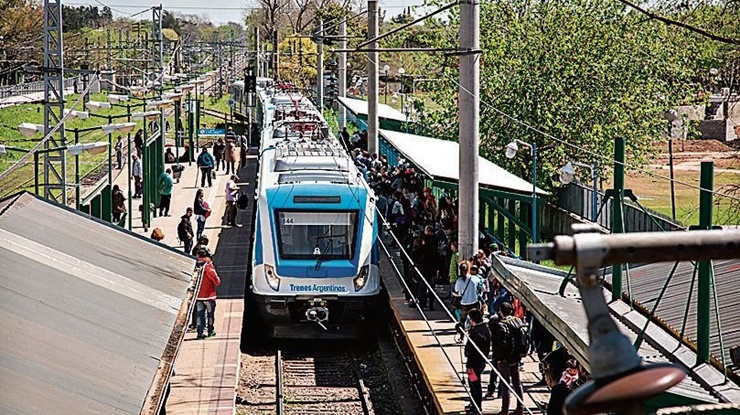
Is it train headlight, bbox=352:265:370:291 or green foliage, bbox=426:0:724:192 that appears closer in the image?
train headlight, bbox=352:265:370:291

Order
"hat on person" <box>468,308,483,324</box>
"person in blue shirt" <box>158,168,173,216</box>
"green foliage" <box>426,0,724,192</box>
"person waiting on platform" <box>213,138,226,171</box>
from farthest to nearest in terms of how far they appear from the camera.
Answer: "person waiting on platform" <box>213,138,226,171</box> < "green foliage" <box>426,0,724,192</box> < "person in blue shirt" <box>158,168,173,216</box> < "hat on person" <box>468,308,483,324</box>

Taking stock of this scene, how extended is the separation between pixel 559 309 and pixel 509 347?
2725 millimetres

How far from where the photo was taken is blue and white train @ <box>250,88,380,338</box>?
18.4 m

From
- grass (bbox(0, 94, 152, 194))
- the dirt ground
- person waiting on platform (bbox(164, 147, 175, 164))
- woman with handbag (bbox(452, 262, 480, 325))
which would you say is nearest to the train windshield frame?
woman with handbag (bbox(452, 262, 480, 325))

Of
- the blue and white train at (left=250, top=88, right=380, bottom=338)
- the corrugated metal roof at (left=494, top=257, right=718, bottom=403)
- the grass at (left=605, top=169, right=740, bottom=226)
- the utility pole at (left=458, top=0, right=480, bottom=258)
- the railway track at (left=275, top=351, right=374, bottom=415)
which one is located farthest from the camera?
the grass at (left=605, top=169, right=740, bottom=226)

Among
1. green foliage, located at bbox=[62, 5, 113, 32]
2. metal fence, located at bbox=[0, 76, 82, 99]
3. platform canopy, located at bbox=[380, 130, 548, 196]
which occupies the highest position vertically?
green foliage, located at bbox=[62, 5, 113, 32]

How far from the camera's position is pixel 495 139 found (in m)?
32.1

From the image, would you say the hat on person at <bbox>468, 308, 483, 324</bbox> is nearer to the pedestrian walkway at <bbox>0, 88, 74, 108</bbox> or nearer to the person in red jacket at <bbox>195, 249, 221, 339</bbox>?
the person in red jacket at <bbox>195, 249, 221, 339</bbox>

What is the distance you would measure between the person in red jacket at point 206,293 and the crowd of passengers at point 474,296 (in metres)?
2.99

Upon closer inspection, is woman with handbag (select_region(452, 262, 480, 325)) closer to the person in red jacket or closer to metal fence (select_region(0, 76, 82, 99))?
the person in red jacket

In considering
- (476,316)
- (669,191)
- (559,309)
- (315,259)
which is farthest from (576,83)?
(559,309)

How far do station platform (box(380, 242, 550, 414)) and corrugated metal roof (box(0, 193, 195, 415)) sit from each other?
133 inches

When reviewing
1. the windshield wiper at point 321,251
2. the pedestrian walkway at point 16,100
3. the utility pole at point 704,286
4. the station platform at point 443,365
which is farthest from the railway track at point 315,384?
the pedestrian walkway at point 16,100

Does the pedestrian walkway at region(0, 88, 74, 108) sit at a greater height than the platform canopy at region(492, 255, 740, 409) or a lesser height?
greater
